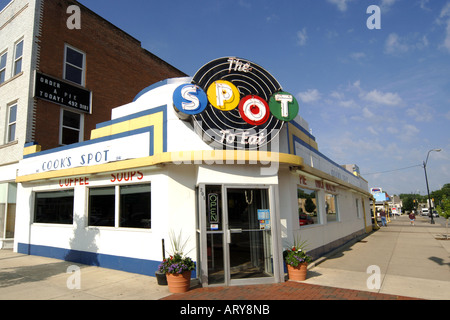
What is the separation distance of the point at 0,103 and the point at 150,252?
11962mm

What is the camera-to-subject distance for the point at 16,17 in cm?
1408

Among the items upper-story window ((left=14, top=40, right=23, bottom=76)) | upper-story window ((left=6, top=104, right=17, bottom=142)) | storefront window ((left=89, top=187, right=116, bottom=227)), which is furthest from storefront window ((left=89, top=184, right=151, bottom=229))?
upper-story window ((left=14, top=40, right=23, bottom=76))

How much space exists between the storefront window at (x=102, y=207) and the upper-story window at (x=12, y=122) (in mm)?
6744

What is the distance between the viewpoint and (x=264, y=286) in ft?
21.7

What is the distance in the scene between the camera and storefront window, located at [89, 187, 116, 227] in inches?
345

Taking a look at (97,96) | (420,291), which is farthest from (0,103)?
(420,291)

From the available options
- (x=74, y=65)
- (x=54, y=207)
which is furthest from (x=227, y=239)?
(x=74, y=65)

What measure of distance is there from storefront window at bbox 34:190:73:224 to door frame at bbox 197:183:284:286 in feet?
18.1

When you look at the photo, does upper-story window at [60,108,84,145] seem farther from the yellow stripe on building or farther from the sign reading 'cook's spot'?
the sign reading 'cook's spot'

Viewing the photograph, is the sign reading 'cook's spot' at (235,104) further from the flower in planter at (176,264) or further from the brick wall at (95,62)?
the brick wall at (95,62)

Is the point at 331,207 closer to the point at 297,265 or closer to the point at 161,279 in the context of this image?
the point at 297,265

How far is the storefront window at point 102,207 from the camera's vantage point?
28.8 ft
